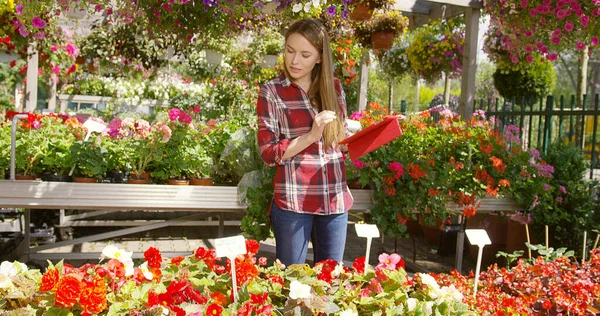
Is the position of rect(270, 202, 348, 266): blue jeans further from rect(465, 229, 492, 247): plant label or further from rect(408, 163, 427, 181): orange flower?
rect(408, 163, 427, 181): orange flower

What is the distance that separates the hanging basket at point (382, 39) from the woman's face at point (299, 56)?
9.57 feet

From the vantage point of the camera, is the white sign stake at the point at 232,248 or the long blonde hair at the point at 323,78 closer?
the white sign stake at the point at 232,248

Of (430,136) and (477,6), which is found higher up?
(477,6)

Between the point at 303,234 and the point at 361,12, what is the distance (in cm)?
228

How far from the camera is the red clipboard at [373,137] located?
171cm

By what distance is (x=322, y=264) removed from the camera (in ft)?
4.97

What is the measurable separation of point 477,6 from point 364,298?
375cm

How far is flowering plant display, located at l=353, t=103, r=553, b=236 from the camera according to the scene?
3021mm

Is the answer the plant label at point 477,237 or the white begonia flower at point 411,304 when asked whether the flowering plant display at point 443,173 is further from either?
the white begonia flower at point 411,304

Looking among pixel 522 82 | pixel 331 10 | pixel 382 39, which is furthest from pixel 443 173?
pixel 522 82

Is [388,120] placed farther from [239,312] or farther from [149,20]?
[149,20]

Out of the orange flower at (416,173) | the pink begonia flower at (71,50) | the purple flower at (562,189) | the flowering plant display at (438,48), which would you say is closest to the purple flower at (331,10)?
the orange flower at (416,173)

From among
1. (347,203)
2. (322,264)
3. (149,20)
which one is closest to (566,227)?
(347,203)

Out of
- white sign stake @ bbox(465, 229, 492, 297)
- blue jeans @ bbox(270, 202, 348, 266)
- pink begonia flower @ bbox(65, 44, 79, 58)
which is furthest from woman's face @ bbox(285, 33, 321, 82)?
pink begonia flower @ bbox(65, 44, 79, 58)
